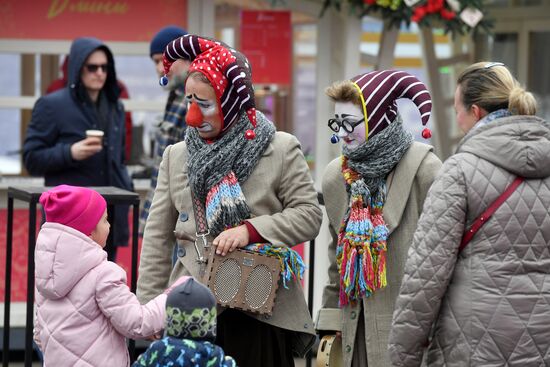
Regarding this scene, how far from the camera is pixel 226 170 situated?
4.59 metres

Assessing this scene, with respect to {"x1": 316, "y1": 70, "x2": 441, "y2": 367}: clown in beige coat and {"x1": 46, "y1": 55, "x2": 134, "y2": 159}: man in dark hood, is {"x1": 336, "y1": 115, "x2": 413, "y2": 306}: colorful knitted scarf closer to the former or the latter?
{"x1": 316, "y1": 70, "x2": 441, "y2": 367}: clown in beige coat

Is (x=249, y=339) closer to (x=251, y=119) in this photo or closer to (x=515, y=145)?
(x=251, y=119)

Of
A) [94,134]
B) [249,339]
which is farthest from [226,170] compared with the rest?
[94,134]

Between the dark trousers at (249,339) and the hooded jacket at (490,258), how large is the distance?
Answer: 2.35 ft

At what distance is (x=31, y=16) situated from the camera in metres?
8.51

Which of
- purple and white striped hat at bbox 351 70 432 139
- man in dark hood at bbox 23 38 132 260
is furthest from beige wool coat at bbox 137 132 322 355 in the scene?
man in dark hood at bbox 23 38 132 260

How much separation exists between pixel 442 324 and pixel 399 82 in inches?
39.8

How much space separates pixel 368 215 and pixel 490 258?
2.18 ft

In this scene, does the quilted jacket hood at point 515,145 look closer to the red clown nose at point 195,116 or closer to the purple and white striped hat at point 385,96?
the purple and white striped hat at point 385,96

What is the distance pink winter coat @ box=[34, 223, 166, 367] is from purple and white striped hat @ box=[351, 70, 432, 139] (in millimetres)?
1070

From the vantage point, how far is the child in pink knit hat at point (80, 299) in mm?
4262

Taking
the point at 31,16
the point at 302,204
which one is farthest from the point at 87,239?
the point at 31,16

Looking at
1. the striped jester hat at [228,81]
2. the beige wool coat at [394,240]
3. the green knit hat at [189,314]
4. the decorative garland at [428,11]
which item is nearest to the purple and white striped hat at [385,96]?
the beige wool coat at [394,240]

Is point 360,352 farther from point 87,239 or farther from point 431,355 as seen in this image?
point 87,239
